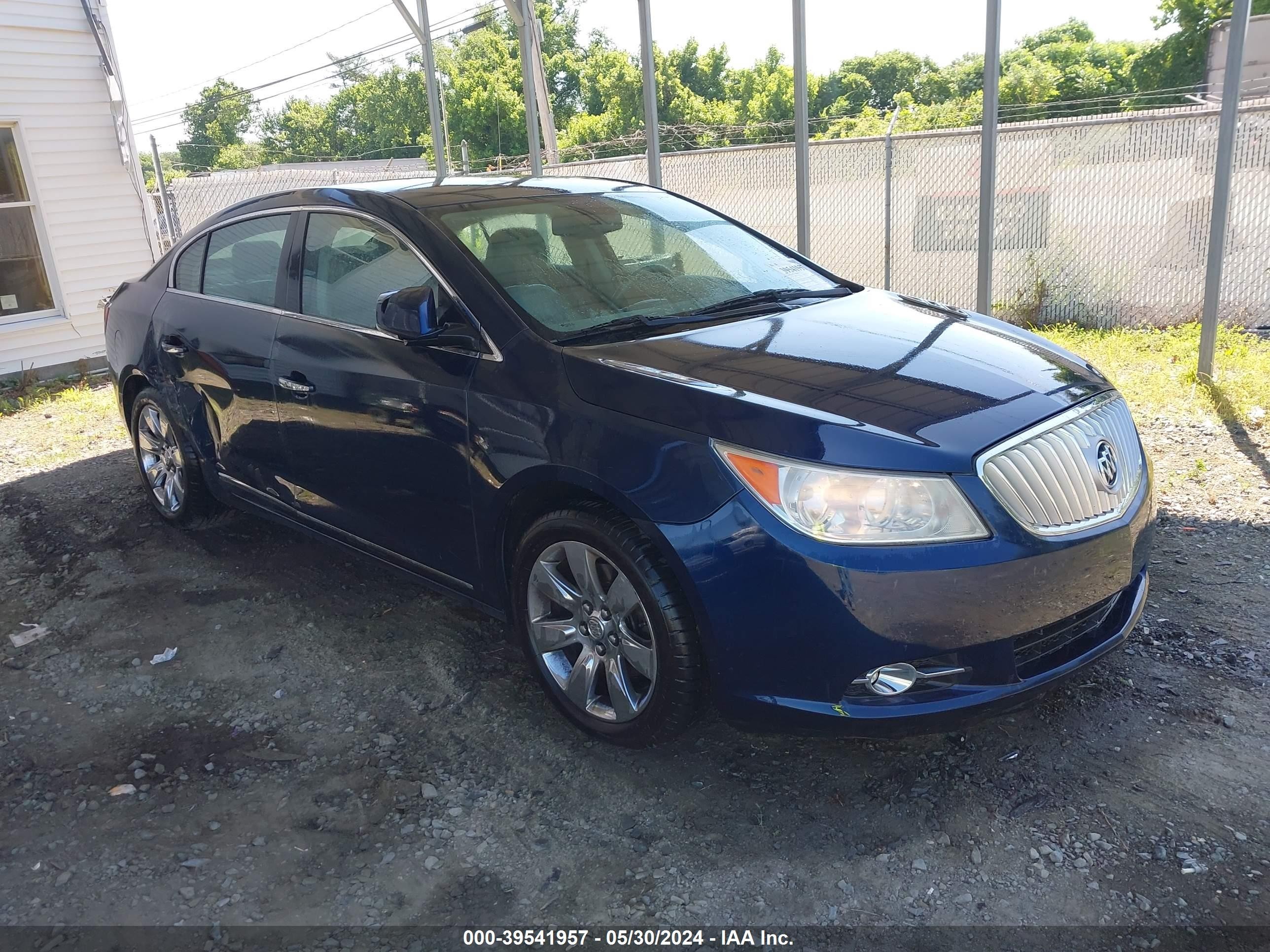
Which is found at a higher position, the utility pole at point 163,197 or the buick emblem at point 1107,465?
the utility pole at point 163,197

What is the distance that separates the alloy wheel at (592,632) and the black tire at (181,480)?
2.53 metres

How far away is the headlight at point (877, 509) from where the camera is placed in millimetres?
Result: 2566

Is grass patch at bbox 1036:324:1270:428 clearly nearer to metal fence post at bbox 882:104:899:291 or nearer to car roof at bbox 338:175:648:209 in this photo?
metal fence post at bbox 882:104:899:291

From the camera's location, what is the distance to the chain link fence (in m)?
8.30

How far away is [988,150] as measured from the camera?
6.53m

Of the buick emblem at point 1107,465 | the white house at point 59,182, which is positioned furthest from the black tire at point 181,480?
the white house at point 59,182

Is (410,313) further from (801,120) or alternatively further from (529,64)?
(529,64)

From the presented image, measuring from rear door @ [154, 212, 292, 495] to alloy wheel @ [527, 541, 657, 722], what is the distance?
1635 millimetres

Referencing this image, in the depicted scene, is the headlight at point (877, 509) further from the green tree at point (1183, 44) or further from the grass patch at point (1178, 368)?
the green tree at point (1183, 44)

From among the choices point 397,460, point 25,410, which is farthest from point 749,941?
point 25,410

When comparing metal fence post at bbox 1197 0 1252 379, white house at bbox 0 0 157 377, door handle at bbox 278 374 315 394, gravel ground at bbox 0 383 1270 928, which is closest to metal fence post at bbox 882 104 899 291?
metal fence post at bbox 1197 0 1252 379

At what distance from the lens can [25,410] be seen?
9062mm

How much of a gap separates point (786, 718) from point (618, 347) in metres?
1.26

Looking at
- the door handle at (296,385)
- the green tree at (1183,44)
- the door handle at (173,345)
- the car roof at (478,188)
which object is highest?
the green tree at (1183,44)
